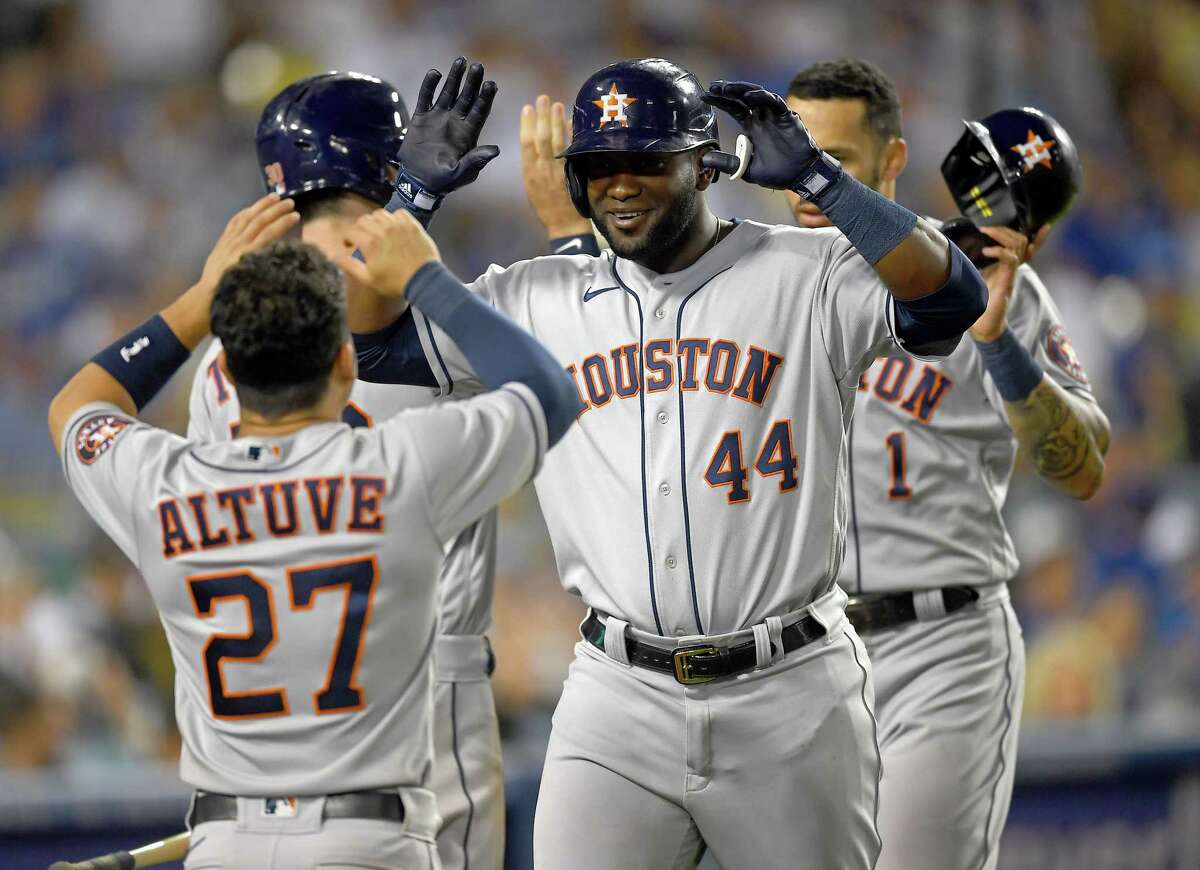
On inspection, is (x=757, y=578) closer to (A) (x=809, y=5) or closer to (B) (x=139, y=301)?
(B) (x=139, y=301)

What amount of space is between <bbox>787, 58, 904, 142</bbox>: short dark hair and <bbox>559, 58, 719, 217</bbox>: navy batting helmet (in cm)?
111

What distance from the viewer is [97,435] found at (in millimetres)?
2572

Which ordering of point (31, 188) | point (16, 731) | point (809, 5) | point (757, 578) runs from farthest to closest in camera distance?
point (809, 5) < point (31, 188) < point (16, 731) < point (757, 578)

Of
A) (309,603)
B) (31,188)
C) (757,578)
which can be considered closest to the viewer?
(309,603)

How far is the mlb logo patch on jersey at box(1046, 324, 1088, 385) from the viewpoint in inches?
163

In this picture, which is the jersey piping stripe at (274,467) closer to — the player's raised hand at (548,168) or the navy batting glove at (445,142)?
the navy batting glove at (445,142)

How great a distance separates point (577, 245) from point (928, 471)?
1.16m

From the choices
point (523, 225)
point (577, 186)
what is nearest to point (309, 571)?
point (577, 186)

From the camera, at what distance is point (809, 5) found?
30.4 feet

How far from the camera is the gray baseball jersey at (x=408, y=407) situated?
345cm

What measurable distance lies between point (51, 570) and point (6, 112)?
2.80m

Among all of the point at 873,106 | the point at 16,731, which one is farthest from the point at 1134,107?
the point at 16,731

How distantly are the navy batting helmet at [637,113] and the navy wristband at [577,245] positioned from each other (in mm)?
474

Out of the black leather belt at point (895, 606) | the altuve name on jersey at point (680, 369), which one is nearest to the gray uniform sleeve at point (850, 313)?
the altuve name on jersey at point (680, 369)
